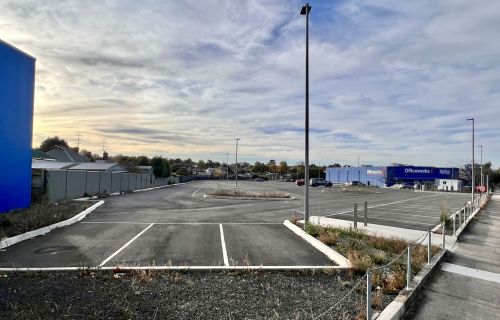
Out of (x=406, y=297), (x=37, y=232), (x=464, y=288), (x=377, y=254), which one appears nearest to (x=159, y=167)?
(x=37, y=232)

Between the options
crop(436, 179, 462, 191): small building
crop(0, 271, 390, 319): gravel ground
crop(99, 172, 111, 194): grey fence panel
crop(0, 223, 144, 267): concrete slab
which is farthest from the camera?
crop(436, 179, 462, 191): small building

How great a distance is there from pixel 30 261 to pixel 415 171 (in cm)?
9884

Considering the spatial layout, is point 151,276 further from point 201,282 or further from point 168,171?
point 168,171

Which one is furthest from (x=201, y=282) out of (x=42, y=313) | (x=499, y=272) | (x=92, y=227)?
(x=92, y=227)

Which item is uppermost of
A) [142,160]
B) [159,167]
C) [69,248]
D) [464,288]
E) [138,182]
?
[142,160]

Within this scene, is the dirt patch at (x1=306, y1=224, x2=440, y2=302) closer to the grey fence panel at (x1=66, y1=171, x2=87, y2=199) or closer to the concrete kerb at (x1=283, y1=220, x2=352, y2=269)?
the concrete kerb at (x1=283, y1=220, x2=352, y2=269)

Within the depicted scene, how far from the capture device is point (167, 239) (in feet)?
43.7

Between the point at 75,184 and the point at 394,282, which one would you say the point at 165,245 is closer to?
the point at 394,282

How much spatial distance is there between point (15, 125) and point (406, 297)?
68.6ft

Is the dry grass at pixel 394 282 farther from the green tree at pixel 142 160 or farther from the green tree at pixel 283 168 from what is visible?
the green tree at pixel 283 168

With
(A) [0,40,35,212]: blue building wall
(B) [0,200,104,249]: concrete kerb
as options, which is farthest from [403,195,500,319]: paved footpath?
(A) [0,40,35,212]: blue building wall

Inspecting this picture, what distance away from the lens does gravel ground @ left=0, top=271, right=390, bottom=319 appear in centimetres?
629

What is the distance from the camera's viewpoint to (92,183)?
113 feet

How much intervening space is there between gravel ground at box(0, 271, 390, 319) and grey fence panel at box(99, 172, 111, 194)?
2946 cm
